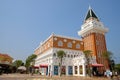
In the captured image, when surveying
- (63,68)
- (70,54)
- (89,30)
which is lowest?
(63,68)

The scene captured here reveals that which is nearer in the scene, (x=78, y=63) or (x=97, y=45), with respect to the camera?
(x=78, y=63)

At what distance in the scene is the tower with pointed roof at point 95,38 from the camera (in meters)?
38.9

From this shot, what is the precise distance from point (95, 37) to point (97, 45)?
2.37m

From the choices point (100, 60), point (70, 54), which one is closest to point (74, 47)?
point (70, 54)

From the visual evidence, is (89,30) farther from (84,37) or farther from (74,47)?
(74,47)

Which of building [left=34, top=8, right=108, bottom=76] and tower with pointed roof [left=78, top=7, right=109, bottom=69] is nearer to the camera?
building [left=34, top=8, right=108, bottom=76]

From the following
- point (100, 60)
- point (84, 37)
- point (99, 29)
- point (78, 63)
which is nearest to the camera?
point (78, 63)

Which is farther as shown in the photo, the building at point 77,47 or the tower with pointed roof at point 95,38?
the tower with pointed roof at point 95,38

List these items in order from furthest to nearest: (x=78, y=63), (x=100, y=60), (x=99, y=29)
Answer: (x=99, y=29) < (x=100, y=60) < (x=78, y=63)

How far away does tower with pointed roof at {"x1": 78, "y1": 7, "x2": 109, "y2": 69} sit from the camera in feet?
128

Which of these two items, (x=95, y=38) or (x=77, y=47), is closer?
(x=95, y=38)

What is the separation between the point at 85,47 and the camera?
43.5 meters

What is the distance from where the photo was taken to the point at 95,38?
4006cm

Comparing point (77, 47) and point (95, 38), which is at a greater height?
point (95, 38)
